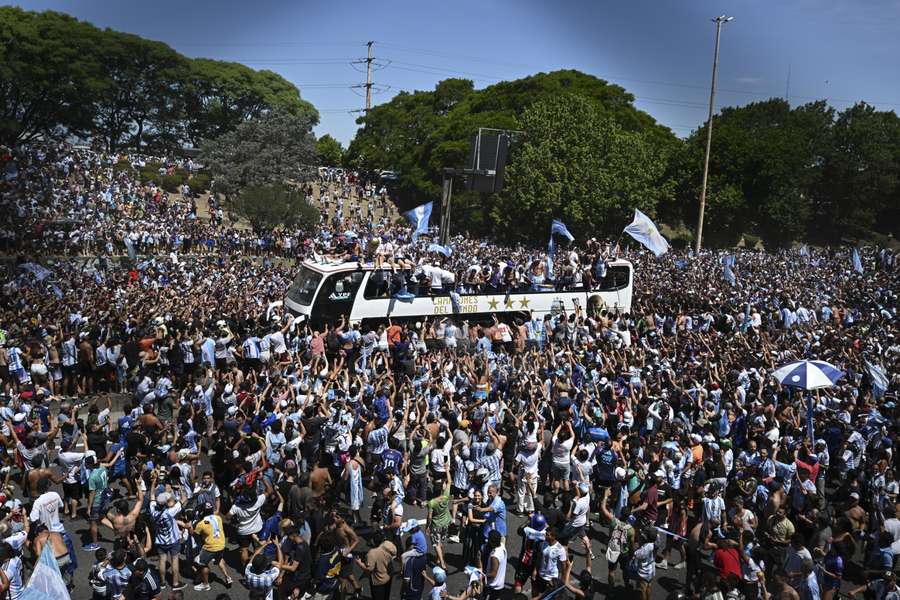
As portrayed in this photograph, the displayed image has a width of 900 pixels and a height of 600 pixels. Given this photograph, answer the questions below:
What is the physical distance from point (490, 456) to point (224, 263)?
824 inches

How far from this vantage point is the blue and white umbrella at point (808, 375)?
1134 centimetres

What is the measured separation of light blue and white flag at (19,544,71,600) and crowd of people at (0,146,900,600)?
0.55 m

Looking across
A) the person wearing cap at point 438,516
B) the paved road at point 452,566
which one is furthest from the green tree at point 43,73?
the person wearing cap at point 438,516

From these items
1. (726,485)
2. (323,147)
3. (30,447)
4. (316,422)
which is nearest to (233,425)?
(316,422)

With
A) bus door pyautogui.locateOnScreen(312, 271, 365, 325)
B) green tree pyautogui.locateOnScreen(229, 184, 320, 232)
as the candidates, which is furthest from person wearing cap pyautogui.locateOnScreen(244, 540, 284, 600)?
green tree pyautogui.locateOnScreen(229, 184, 320, 232)

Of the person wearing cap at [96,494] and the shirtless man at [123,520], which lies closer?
the shirtless man at [123,520]

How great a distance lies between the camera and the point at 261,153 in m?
48.3

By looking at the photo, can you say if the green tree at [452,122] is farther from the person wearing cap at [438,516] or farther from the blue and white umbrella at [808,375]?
the person wearing cap at [438,516]

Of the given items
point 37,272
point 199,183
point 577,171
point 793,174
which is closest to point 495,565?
point 37,272

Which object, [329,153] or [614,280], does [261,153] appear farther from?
[614,280]

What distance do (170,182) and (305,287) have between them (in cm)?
3709

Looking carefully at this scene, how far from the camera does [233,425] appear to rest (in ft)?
33.5

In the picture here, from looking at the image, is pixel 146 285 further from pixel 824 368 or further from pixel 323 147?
pixel 323 147

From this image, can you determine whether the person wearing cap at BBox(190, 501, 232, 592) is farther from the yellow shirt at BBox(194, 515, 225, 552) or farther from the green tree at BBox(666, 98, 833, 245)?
the green tree at BBox(666, 98, 833, 245)
